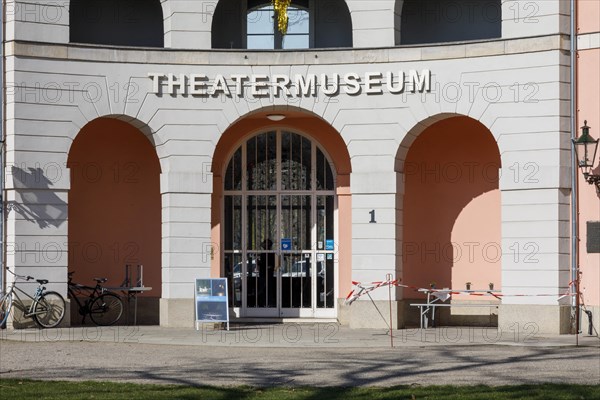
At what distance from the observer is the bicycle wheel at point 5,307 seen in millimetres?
25453

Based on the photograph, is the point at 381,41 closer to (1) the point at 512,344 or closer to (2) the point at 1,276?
(1) the point at 512,344

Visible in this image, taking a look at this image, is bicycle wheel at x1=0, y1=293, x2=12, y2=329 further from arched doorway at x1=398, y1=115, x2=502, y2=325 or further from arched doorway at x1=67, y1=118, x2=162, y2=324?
arched doorway at x1=398, y1=115, x2=502, y2=325

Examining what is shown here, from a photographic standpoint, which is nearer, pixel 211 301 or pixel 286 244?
pixel 211 301

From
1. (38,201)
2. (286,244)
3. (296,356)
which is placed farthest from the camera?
(286,244)

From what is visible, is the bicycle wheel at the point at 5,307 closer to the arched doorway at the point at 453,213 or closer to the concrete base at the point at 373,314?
the concrete base at the point at 373,314

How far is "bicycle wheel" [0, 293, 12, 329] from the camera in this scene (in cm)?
2545

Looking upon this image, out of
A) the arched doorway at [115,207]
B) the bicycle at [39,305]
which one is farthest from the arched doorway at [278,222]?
the bicycle at [39,305]

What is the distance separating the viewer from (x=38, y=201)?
25906 millimetres

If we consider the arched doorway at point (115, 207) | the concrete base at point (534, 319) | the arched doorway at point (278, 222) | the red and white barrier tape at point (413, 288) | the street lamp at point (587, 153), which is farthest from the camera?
the arched doorway at point (278, 222)

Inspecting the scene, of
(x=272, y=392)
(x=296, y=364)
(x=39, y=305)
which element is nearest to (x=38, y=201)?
(x=39, y=305)

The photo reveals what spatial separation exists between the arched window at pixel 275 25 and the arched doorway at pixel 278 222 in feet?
6.46

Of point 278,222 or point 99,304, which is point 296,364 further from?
point 278,222

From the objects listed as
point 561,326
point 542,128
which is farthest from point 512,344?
point 542,128

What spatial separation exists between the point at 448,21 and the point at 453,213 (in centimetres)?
411
